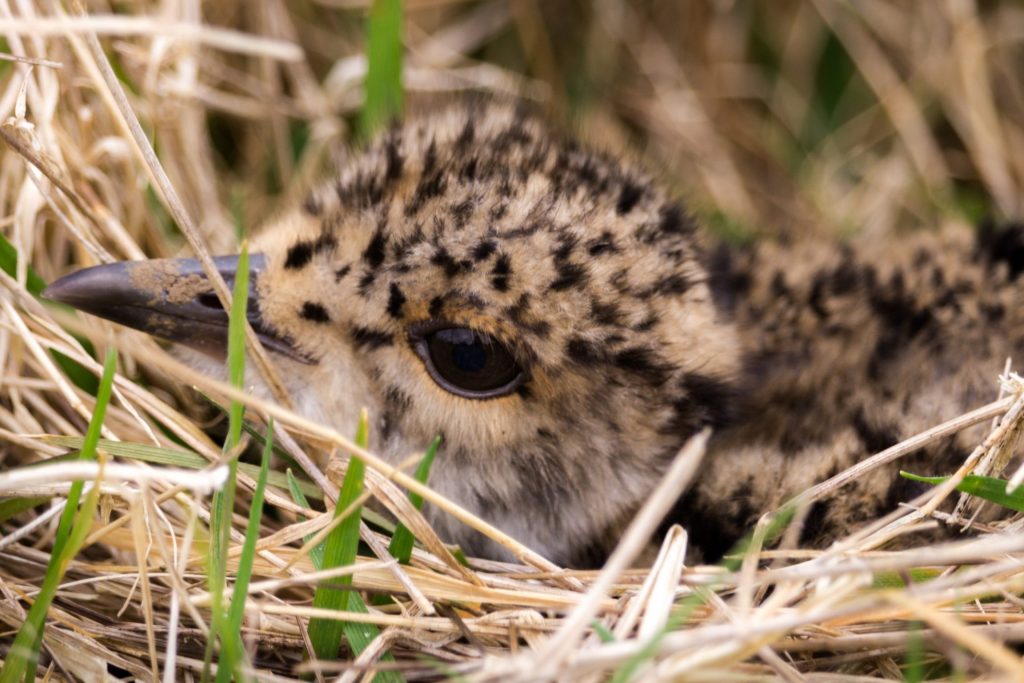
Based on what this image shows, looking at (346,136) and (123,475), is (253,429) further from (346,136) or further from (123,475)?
(346,136)

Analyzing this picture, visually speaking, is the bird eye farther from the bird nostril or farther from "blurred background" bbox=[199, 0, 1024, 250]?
"blurred background" bbox=[199, 0, 1024, 250]

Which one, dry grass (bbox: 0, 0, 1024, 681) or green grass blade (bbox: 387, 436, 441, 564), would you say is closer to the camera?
dry grass (bbox: 0, 0, 1024, 681)

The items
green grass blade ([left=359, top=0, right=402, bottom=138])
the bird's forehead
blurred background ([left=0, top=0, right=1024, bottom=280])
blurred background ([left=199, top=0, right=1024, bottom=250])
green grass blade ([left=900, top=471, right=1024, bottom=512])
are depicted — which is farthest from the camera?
blurred background ([left=199, top=0, right=1024, bottom=250])

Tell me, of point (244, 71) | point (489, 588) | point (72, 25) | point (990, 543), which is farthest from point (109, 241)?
point (990, 543)

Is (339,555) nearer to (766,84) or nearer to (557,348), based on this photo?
(557,348)

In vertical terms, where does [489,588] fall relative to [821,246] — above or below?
below

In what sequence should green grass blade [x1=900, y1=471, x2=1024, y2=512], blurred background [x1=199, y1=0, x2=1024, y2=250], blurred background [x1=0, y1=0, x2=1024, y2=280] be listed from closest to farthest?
green grass blade [x1=900, y1=471, x2=1024, y2=512], blurred background [x1=0, y1=0, x2=1024, y2=280], blurred background [x1=199, y1=0, x2=1024, y2=250]

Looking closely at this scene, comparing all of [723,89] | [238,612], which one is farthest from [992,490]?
[723,89]

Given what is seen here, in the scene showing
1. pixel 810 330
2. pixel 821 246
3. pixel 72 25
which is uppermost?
pixel 72 25

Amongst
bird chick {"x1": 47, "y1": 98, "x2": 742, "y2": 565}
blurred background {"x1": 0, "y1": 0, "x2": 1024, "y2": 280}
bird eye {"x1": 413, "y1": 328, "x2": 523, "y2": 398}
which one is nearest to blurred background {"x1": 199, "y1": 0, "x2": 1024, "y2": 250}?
blurred background {"x1": 0, "y1": 0, "x2": 1024, "y2": 280}
